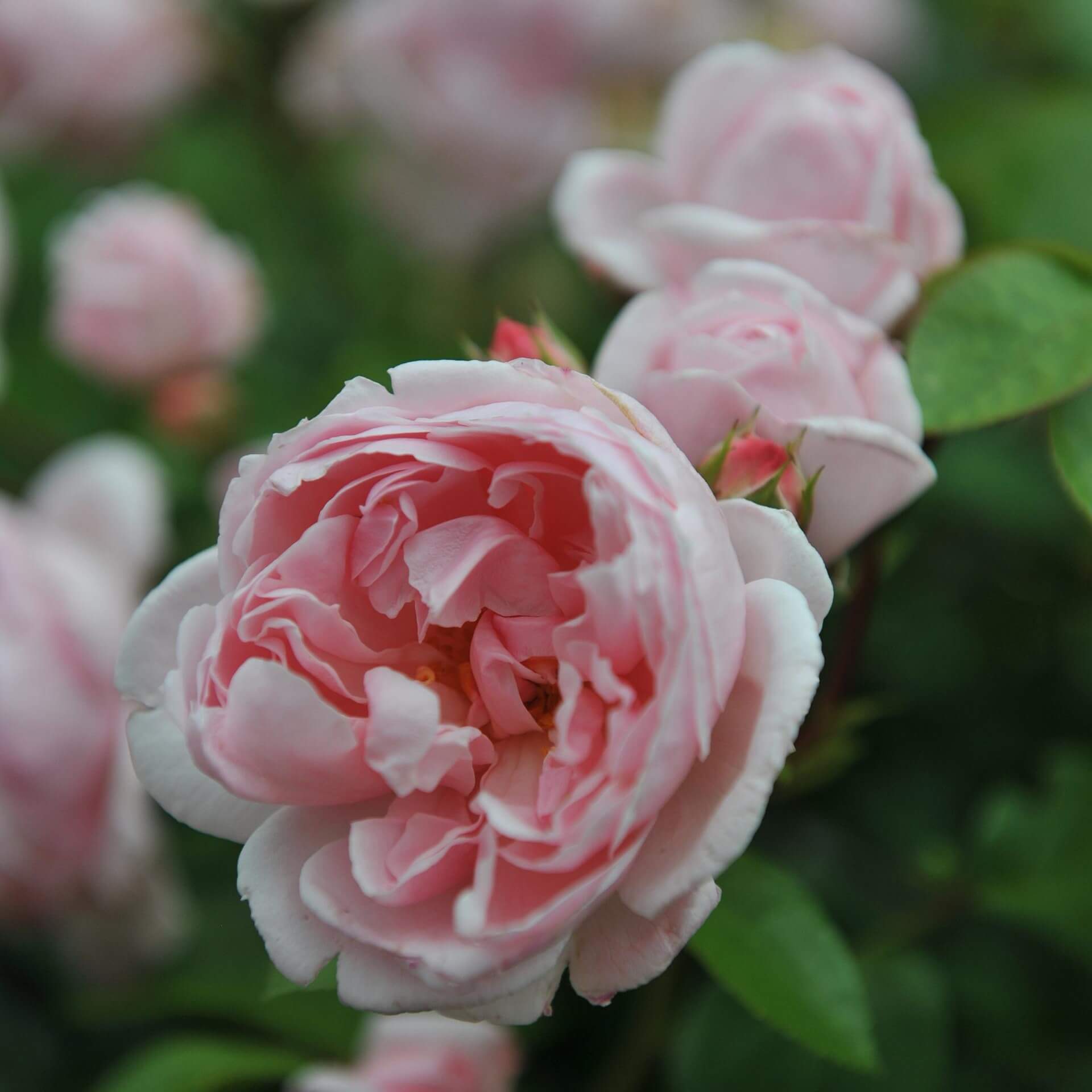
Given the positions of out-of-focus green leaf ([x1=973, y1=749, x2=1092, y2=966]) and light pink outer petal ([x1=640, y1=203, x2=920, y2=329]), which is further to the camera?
out-of-focus green leaf ([x1=973, y1=749, x2=1092, y2=966])

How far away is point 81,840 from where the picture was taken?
2.28 ft

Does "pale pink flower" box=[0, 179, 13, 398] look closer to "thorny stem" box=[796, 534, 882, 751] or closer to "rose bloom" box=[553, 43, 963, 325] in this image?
"rose bloom" box=[553, 43, 963, 325]

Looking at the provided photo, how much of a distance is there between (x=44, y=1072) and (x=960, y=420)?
68 cm

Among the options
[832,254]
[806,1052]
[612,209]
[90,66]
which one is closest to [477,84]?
[90,66]

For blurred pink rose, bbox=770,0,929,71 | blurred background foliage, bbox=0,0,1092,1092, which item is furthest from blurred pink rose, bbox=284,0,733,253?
blurred background foliage, bbox=0,0,1092,1092

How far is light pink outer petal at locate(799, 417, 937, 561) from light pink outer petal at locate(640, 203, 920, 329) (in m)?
0.07

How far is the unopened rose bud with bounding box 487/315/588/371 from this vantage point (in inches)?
17.1

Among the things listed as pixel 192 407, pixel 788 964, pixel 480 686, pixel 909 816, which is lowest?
pixel 909 816

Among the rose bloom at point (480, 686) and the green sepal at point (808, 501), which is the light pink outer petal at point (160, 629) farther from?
the green sepal at point (808, 501)

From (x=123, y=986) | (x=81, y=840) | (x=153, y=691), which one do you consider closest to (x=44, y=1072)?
(x=123, y=986)

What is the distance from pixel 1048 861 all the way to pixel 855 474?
12.3 inches

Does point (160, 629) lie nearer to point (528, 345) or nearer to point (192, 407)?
point (528, 345)

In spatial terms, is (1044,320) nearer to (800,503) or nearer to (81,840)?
(800,503)

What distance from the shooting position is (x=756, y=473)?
397mm
